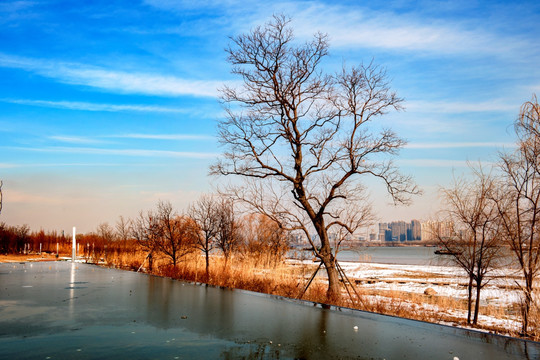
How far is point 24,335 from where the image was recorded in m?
6.04

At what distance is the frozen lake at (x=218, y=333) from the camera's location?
526 cm

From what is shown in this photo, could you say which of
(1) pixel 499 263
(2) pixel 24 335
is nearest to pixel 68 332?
(2) pixel 24 335

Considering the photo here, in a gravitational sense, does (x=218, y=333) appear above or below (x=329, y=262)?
below

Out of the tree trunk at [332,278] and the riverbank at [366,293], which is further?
the tree trunk at [332,278]

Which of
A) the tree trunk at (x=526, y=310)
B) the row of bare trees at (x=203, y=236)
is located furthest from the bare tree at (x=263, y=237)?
the tree trunk at (x=526, y=310)

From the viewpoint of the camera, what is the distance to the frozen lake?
5258 mm

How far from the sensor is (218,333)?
627cm

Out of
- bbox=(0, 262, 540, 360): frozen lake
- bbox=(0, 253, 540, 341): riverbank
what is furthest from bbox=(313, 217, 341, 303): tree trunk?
bbox=(0, 262, 540, 360): frozen lake

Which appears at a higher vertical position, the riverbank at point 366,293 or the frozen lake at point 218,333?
the frozen lake at point 218,333

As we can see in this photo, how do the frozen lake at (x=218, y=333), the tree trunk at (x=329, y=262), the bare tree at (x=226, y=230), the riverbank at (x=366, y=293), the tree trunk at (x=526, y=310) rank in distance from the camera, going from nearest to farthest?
the frozen lake at (x=218, y=333)
the tree trunk at (x=526, y=310)
the riverbank at (x=366, y=293)
the tree trunk at (x=329, y=262)
the bare tree at (x=226, y=230)

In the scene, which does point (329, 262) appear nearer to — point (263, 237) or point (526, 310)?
point (526, 310)

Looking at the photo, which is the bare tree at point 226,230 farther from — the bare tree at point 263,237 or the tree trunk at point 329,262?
the tree trunk at point 329,262

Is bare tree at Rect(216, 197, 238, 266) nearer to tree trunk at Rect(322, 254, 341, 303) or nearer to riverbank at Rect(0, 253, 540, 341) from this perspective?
riverbank at Rect(0, 253, 540, 341)

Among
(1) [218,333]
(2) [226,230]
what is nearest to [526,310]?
(1) [218,333]
